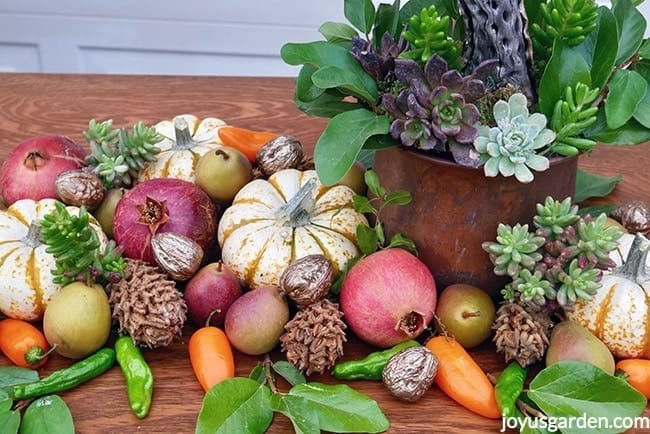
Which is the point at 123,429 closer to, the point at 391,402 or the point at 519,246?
the point at 391,402

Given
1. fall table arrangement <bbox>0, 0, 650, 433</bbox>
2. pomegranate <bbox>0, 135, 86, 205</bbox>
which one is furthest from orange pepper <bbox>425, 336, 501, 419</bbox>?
pomegranate <bbox>0, 135, 86, 205</bbox>

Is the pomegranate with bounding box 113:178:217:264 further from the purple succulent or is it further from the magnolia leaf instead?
the magnolia leaf

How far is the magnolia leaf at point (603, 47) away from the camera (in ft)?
2.82

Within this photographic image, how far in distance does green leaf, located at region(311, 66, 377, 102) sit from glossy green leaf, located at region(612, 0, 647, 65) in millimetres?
282

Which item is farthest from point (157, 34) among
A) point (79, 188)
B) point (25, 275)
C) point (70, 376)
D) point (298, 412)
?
point (298, 412)

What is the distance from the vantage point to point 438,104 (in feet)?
2.71

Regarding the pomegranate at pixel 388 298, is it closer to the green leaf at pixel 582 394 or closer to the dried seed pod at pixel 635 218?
the green leaf at pixel 582 394

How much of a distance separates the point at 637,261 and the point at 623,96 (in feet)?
0.57

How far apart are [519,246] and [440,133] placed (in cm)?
14

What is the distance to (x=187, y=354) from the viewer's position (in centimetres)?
91

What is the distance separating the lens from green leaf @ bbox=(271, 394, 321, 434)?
2.53ft

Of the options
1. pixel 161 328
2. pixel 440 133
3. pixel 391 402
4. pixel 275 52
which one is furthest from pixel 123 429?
pixel 275 52

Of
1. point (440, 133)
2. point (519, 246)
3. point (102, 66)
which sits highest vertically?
point (440, 133)

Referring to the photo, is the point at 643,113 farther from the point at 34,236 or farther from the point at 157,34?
the point at 157,34
